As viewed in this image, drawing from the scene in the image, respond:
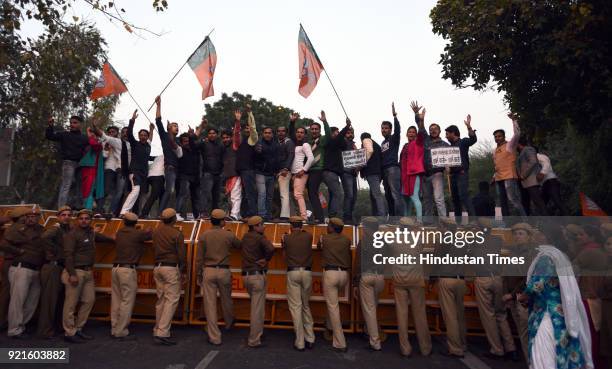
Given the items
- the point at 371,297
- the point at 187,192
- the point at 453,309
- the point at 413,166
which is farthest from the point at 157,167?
the point at 453,309

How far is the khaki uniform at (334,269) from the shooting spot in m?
7.45

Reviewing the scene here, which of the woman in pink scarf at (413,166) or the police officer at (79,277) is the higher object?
the woman in pink scarf at (413,166)

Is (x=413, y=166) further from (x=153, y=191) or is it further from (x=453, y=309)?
(x=153, y=191)

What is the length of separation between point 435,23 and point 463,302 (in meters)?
9.78

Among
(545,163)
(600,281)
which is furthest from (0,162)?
(545,163)

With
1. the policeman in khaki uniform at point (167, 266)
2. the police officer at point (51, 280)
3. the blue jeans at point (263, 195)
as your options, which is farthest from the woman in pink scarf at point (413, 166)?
the police officer at point (51, 280)

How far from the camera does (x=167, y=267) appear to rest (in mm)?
7551

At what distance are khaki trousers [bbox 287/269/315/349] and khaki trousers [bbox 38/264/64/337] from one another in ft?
12.9

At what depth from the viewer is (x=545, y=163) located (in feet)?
31.8

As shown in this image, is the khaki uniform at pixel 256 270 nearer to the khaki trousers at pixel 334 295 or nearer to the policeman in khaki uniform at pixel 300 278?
the policeman in khaki uniform at pixel 300 278

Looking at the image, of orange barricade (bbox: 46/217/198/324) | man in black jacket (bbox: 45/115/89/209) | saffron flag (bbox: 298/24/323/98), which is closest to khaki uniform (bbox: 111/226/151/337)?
orange barricade (bbox: 46/217/198/324)

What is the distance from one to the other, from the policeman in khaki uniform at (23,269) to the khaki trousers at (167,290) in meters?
2.07

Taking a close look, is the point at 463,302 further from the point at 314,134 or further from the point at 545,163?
the point at 314,134

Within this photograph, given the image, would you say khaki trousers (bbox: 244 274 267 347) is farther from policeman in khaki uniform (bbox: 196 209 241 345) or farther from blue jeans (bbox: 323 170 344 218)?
blue jeans (bbox: 323 170 344 218)
